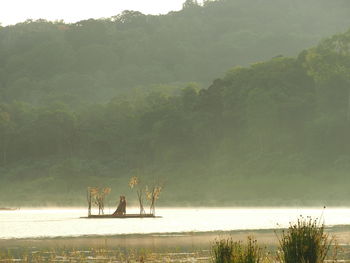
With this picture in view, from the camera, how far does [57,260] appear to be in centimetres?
3812

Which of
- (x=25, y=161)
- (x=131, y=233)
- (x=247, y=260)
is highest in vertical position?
(x=25, y=161)

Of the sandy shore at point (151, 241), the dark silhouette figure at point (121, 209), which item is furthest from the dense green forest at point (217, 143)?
the sandy shore at point (151, 241)

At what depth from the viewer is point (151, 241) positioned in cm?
5194

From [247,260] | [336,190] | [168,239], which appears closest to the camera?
[247,260]

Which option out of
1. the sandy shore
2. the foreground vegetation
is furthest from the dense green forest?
the foreground vegetation

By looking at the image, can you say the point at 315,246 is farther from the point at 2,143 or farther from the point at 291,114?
the point at 2,143

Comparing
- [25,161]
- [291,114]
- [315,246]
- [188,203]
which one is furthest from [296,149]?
[315,246]

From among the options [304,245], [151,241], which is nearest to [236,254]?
[304,245]

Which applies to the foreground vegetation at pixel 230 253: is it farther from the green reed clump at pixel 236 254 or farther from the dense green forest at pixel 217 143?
the dense green forest at pixel 217 143

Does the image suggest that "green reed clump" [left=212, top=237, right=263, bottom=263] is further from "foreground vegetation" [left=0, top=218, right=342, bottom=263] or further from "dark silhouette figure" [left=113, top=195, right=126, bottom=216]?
"dark silhouette figure" [left=113, top=195, right=126, bottom=216]

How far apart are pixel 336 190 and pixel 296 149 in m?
15.0

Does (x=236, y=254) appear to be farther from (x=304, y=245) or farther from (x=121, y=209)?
(x=121, y=209)

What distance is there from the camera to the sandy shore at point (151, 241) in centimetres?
4784

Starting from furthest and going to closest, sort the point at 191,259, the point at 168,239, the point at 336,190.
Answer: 1. the point at 336,190
2. the point at 168,239
3. the point at 191,259
